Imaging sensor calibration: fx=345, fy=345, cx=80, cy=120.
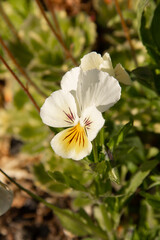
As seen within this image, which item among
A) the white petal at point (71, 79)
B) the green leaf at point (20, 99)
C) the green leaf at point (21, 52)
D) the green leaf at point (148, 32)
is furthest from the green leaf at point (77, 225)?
the green leaf at point (21, 52)

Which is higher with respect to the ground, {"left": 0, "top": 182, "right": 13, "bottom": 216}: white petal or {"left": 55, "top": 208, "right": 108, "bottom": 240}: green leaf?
{"left": 0, "top": 182, "right": 13, "bottom": 216}: white petal

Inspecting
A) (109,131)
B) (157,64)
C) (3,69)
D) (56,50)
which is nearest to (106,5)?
(56,50)

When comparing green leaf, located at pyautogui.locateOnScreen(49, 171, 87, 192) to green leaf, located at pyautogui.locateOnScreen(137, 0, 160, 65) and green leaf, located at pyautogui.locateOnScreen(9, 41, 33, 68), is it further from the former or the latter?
green leaf, located at pyautogui.locateOnScreen(9, 41, 33, 68)

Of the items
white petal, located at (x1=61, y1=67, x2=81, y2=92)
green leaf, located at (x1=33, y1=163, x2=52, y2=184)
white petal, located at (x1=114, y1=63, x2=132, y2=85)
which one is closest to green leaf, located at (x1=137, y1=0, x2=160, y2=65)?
white petal, located at (x1=114, y1=63, x2=132, y2=85)

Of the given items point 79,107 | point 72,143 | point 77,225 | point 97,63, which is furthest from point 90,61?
point 77,225

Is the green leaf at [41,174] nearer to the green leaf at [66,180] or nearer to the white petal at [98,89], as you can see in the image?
the green leaf at [66,180]

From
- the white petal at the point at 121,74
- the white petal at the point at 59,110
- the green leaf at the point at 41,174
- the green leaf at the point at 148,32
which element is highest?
the white petal at the point at 59,110
